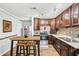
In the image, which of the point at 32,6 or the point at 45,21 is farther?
the point at 45,21

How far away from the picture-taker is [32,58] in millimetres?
1116

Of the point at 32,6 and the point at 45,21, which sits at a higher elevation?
the point at 32,6

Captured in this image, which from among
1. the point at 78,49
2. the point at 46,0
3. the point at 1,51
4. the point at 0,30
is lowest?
the point at 1,51

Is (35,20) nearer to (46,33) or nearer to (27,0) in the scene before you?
(46,33)

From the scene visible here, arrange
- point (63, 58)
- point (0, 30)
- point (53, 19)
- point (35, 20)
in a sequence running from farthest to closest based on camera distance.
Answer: point (53, 19) → point (35, 20) → point (0, 30) → point (63, 58)

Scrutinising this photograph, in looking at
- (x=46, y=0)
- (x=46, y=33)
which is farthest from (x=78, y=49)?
(x=46, y=33)

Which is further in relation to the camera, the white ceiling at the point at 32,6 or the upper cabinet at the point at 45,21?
the upper cabinet at the point at 45,21

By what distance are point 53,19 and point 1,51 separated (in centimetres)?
387

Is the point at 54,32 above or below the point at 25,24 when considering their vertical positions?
below

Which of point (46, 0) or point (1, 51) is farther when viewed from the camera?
point (1, 51)

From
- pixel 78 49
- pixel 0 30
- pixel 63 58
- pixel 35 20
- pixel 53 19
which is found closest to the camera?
pixel 63 58

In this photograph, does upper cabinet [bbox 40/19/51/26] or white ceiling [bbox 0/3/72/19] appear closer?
white ceiling [bbox 0/3/72/19]

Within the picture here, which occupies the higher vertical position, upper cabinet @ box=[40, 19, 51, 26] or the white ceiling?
the white ceiling

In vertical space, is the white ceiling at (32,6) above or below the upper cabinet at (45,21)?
above
